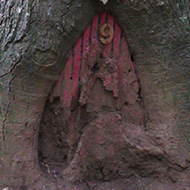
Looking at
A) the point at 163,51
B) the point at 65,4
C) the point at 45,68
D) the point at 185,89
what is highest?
the point at 65,4

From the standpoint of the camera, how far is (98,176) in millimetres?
2264

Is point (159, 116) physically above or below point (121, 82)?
below

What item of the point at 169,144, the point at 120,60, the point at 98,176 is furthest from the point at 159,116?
the point at 98,176

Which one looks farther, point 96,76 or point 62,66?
point 96,76

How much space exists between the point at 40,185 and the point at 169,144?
3.45 feet

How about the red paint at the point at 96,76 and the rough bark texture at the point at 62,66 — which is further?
the red paint at the point at 96,76

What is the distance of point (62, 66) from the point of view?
2.05m

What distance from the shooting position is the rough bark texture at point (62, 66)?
6.19 feet

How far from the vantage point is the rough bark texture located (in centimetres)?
189

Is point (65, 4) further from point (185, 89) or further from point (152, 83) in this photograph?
point (185, 89)

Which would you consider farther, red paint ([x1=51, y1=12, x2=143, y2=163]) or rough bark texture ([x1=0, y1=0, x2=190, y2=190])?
red paint ([x1=51, y1=12, x2=143, y2=163])

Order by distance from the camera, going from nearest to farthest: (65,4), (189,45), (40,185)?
(65,4) < (40,185) < (189,45)

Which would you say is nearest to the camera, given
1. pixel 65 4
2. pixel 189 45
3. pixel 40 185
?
pixel 65 4

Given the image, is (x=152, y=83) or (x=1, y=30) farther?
(x=152, y=83)
